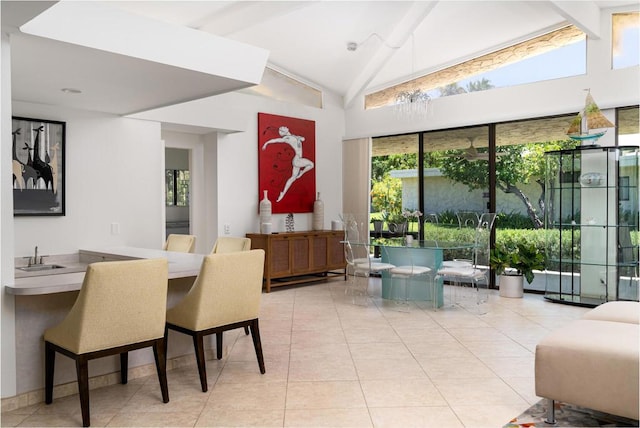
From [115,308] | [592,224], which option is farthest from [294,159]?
[115,308]

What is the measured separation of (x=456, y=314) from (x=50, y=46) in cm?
452

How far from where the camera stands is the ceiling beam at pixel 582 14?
526cm

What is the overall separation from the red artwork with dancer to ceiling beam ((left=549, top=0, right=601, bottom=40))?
13.0 ft

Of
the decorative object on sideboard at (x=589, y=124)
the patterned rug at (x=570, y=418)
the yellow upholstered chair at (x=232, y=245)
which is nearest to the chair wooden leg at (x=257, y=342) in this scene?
the yellow upholstered chair at (x=232, y=245)

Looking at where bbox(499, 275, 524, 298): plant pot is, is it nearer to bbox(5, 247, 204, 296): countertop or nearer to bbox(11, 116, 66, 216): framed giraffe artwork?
bbox(5, 247, 204, 296): countertop

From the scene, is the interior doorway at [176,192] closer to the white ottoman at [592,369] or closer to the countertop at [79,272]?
the countertop at [79,272]

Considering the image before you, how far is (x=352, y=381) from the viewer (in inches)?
139

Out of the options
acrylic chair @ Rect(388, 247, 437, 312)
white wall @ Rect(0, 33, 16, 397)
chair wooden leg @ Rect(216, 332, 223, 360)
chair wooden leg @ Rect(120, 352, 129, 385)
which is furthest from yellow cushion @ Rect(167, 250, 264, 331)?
acrylic chair @ Rect(388, 247, 437, 312)

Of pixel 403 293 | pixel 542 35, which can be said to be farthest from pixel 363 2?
→ pixel 403 293

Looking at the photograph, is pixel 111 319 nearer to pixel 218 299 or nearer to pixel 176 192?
pixel 218 299

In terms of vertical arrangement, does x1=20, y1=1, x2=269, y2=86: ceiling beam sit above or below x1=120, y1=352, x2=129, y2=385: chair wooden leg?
above

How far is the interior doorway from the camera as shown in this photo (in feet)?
29.2

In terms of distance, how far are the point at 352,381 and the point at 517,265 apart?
3.79 m

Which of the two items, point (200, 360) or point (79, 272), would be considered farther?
point (79, 272)
